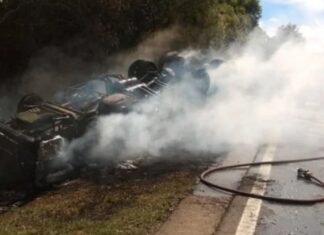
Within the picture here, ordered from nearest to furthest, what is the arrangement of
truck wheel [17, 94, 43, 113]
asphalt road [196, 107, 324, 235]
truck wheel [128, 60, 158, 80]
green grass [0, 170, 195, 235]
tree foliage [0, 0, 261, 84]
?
1. green grass [0, 170, 195, 235]
2. asphalt road [196, 107, 324, 235]
3. truck wheel [17, 94, 43, 113]
4. truck wheel [128, 60, 158, 80]
5. tree foliage [0, 0, 261, 84]

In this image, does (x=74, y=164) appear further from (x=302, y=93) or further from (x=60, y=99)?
(x=302, y=93)

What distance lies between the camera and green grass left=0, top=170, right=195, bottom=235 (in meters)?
5.61

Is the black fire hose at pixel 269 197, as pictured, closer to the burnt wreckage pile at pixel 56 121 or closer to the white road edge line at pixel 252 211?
the white road edge line at pixel 252 211

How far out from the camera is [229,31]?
1475 inches

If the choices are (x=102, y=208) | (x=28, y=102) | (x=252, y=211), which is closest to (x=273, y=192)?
(x=252, y=211)

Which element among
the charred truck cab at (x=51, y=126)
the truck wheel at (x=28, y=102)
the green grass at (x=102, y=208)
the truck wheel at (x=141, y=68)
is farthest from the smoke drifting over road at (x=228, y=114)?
the green grass at (x=102, y=208)

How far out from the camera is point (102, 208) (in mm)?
6445

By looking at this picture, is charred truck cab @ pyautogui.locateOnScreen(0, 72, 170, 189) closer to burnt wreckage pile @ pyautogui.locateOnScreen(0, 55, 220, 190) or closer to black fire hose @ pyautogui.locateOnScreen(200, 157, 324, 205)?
burnt wreckage pile @ pyautogui.locateOnScreen(0, 55, 220, 190)

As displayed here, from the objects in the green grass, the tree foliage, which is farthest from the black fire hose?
the tree foliage

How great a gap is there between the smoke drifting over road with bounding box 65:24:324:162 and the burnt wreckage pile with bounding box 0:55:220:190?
24 centimetres

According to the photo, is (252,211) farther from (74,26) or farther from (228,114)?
(74,26)

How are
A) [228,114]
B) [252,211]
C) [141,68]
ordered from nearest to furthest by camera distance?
[252,211], [228,114], [141,68]

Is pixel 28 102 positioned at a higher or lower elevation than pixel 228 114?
higher

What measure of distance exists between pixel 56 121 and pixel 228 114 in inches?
229
